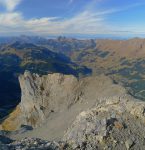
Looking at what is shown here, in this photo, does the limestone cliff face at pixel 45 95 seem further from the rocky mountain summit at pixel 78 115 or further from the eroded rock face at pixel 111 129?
the eroded rock face at pixel 111 129

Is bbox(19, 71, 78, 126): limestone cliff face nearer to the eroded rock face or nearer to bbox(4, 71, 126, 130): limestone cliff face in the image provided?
bbox(4, 71, 126, 130): limestone cliff face

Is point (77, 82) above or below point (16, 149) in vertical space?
below

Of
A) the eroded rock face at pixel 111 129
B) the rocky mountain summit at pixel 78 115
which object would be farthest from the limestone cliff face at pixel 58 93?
the eroded rock face at pixel 111 129

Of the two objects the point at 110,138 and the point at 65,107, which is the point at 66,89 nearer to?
the point at 65,107

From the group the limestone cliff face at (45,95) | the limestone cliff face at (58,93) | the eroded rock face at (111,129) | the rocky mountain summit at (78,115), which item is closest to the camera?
the eroded rock face at (111,129)

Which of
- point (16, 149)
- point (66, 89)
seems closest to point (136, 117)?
point (16, 149)

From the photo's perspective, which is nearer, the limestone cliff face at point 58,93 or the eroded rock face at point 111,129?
the eroded rock face at point 111,129

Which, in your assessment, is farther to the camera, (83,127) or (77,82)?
(77,82)

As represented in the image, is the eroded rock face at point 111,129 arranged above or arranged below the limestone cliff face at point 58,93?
above

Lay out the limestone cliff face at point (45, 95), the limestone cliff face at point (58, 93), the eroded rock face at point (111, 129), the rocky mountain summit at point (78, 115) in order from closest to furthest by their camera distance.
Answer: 1. the eroded rock face at point (111, 129)
2. the rocky mountain summit at point (78, 115)
3. the limestone cliff face at point (58, 93)
4. the limestone cliff face at point (45, 95)

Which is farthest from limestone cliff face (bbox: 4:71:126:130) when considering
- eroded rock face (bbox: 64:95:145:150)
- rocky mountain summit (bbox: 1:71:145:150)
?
eroded rock face (bbox: 64:95:145:150)
